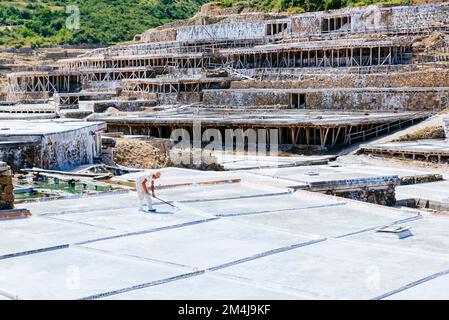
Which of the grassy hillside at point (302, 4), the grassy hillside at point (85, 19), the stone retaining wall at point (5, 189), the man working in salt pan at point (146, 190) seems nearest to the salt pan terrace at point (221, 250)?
the man working in salt pan at point (146, 190)

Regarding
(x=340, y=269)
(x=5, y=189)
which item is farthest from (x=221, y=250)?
(x=5, y=189)

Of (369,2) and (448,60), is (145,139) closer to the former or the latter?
(448,60)

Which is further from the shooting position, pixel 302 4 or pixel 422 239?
pixel 302 4

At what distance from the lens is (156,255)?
979 cm

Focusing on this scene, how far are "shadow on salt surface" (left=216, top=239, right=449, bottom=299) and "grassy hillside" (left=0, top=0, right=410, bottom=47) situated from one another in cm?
4816

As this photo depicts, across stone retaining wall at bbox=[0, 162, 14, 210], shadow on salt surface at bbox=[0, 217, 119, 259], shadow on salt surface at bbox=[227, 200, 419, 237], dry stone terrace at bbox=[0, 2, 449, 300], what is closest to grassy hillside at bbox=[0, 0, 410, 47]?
dry stone terrace at bbox=[0, 2, 449, 300]

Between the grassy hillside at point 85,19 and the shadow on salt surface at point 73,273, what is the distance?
56621 mm

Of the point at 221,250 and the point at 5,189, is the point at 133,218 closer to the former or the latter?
the point at 5,189

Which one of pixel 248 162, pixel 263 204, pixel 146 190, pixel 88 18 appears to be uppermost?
pixel 88 18

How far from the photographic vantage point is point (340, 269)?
9.09 metres

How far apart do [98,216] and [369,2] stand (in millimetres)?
41297

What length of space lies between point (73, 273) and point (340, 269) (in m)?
2.91

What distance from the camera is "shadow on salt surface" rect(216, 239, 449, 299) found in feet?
27.3
